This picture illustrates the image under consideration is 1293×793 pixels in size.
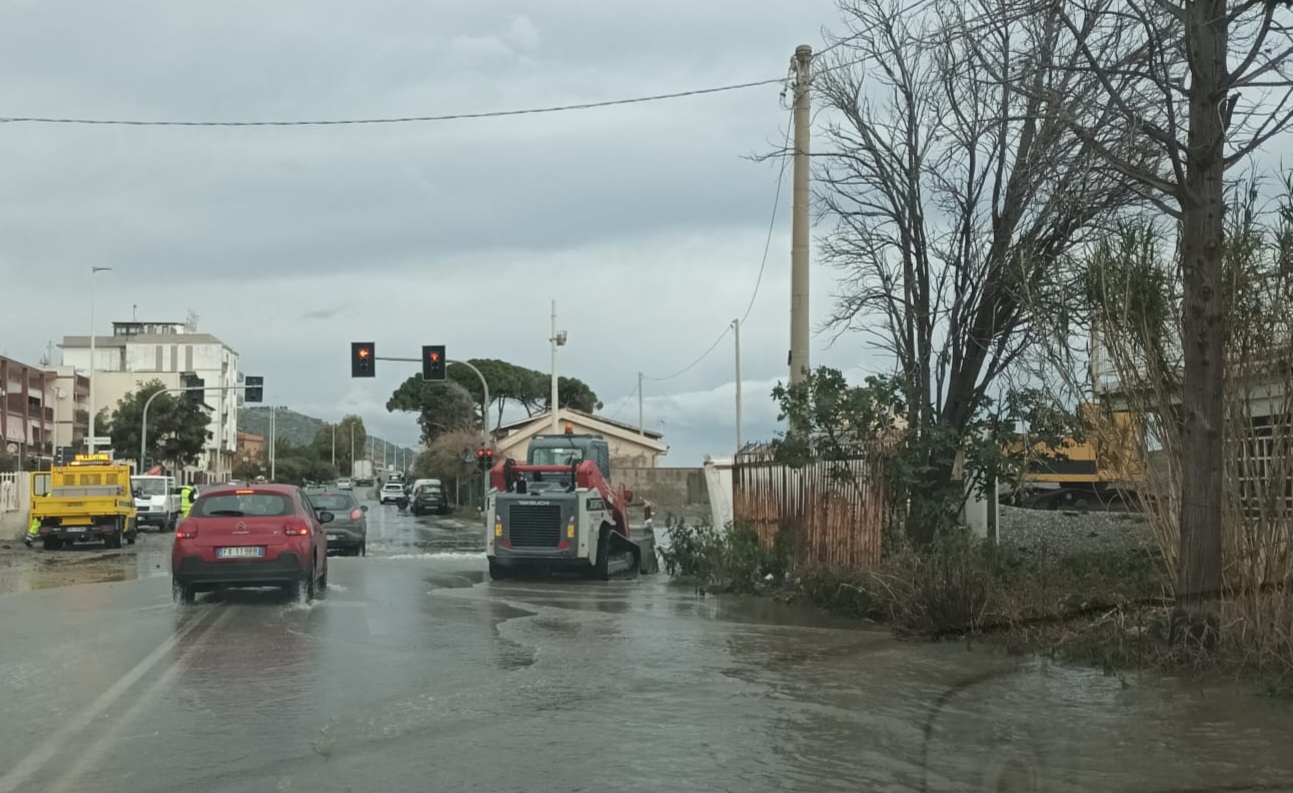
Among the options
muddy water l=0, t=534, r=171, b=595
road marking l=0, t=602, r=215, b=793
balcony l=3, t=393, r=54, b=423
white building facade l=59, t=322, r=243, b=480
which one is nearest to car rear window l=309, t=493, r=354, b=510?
muddy water l=0, t=534, r=171, b=595

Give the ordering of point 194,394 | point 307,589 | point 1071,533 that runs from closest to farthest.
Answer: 1. point 307,589
2. point 1071,533
3. point 194,394

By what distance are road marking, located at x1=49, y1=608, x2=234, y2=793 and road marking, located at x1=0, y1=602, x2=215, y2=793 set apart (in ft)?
0.57

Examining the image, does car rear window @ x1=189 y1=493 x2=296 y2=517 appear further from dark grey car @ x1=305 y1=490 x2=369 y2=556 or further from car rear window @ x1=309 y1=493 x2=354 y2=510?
car rear window @ x1=309 y1=493 x2=354 y2=510

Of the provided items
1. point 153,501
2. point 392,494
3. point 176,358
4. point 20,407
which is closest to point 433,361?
point 153,501

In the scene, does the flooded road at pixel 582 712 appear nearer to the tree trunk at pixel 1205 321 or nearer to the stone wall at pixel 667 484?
the tree trunk at pixel 1205 321

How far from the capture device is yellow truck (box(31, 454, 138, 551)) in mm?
35312

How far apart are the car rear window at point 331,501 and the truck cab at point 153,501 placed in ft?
59.3

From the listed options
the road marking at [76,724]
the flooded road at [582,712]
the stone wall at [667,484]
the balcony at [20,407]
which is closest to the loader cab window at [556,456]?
the flooded road at [582,712]

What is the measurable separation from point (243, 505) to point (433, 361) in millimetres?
20865

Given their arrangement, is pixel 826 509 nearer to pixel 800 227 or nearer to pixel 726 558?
pixel 726 558

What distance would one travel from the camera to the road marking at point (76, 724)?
7.25 m

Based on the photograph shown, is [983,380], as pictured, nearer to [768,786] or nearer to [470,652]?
[470,652]

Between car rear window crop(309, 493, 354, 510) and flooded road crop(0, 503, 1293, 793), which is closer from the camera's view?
flooded road crop(0, 503, 1293, 793)

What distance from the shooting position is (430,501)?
6438 cm
